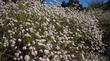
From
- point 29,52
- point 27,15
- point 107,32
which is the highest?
point 27,15

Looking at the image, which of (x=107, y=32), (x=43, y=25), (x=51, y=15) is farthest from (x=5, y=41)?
(x=107, y=32)

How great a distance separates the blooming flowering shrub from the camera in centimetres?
466

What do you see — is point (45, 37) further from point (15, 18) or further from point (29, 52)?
point (15, 18)

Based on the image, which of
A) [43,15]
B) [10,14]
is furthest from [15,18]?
[43,15]

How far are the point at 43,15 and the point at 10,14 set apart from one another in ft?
2.25

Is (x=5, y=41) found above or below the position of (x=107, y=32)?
above

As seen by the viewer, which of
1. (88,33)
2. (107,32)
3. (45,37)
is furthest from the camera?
(107,32)

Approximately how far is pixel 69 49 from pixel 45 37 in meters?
0.70

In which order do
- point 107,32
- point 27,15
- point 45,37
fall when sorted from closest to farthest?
point 45,37 < point 27,15 < point 107,32

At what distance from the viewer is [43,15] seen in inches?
246

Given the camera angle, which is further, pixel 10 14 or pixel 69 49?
pixel 10 14

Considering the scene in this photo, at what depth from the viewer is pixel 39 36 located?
4918mm

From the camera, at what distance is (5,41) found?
4.74 metres

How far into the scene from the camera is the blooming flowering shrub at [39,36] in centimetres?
466
